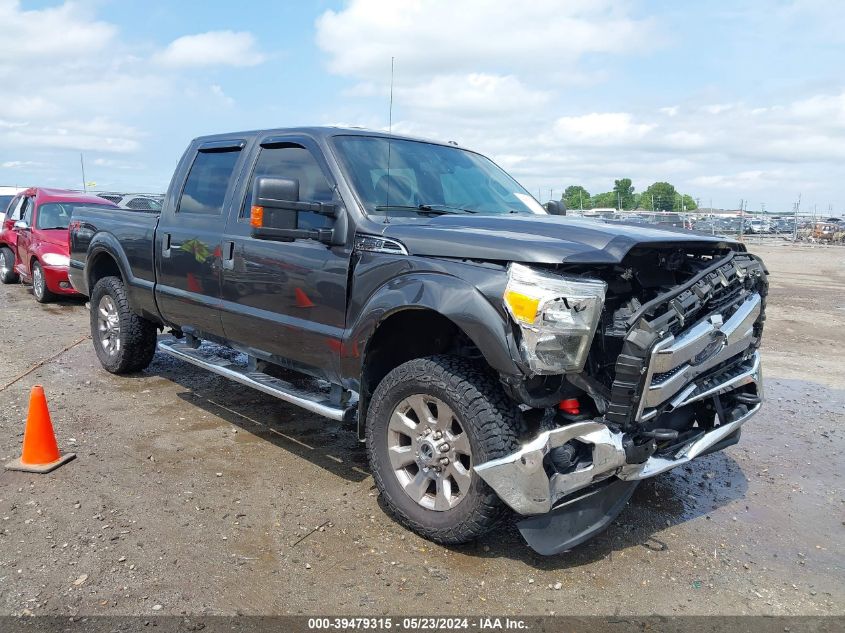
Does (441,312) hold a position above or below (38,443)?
above

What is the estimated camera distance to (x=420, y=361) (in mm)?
3465

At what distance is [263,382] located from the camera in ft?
14.6

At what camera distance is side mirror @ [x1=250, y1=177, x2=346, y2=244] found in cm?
377

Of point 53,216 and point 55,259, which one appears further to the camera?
point 53,216

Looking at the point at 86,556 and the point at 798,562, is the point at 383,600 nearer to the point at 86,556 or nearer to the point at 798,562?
the point at 86,556

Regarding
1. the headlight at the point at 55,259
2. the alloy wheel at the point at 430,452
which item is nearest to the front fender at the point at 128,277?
the alloy wheel at the point at 430,452

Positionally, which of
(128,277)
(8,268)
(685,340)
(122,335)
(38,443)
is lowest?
(8,268)

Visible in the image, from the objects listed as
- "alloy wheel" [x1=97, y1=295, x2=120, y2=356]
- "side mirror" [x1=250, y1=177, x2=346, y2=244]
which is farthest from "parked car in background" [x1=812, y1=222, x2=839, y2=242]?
"side mirror" [x1=250, y1=177, x2=346, y2=244]

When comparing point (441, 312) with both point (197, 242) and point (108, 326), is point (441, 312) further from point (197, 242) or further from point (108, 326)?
point (108, 326)

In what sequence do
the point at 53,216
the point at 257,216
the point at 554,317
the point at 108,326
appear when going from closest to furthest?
the point at 554,317 < the point at 257,216 < the point at 108,326 < the point at 53,216

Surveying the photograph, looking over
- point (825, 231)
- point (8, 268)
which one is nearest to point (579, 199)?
point (825, 231)

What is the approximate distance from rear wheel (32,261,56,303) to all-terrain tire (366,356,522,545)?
9467 millimetres

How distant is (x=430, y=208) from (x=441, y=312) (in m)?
1.14

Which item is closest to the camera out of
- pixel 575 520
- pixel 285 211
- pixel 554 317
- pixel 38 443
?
pixel 554 317
